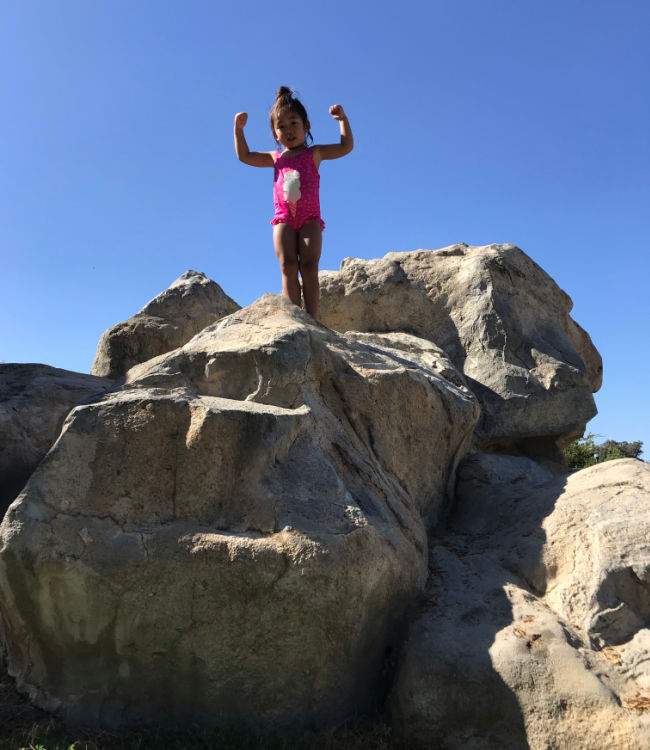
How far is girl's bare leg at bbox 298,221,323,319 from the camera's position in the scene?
202 inches

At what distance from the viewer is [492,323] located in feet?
19.6

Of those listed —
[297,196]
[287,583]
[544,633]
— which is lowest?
[544,633]

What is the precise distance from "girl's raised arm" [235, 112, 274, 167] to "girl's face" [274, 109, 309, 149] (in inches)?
6.7

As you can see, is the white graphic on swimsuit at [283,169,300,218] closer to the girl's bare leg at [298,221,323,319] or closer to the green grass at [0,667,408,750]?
the girl's bare leg at [298,221,323,319]

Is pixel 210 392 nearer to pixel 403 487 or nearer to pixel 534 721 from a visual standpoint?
pixel 403 487

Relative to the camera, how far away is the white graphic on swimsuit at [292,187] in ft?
16.8

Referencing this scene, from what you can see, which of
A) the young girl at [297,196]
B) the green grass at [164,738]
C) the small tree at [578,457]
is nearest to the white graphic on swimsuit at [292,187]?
the young girl at [297,196]

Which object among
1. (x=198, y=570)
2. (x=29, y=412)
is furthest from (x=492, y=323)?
(x=198, y=570)

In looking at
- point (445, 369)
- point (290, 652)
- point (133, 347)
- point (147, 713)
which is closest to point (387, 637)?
point (290, 652)

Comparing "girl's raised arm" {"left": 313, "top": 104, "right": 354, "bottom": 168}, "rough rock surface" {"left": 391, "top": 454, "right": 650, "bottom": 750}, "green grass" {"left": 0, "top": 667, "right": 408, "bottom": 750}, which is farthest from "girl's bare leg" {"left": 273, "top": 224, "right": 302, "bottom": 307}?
"green grass" {"left": 0, "top": 667, "right": 408, "bottom": 750}

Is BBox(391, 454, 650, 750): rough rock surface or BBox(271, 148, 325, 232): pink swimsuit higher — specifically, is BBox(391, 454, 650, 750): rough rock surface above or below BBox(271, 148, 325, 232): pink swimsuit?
below

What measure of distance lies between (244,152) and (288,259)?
98cm

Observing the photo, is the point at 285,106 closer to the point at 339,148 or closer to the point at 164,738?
the point at 339,148

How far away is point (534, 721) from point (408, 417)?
6.24 feet
